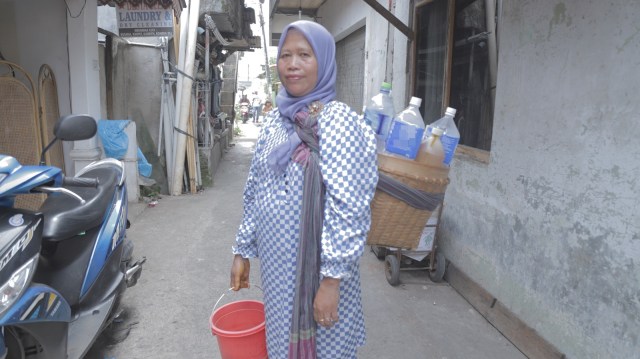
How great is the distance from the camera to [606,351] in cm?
238

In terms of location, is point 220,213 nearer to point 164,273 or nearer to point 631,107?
point 164,273

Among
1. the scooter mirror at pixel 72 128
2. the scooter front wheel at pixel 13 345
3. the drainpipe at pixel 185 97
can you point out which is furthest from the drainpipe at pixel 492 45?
the drainpipe at pixel 185 97

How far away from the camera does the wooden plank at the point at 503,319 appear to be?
284 cm

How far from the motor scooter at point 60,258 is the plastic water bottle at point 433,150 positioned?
1.56 m

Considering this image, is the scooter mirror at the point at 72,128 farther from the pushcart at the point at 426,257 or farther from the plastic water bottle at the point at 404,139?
the pushcart at the point at 426,257

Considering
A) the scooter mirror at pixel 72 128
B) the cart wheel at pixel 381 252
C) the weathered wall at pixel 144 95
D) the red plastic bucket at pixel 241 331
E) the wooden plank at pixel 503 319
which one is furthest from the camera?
the weathered wall at pixel 144 95

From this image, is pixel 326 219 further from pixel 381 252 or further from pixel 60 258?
pixel 381 252

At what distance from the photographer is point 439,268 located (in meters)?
4.07

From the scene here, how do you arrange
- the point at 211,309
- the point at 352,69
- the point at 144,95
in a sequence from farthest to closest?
the point at 352,69 < the point at 144,95 < the point at 211,309

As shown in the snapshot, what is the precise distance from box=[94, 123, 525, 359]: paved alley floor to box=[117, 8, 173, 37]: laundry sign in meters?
2.73

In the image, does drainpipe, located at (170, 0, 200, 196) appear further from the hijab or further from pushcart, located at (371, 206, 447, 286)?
the hijab

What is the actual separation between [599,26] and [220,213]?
5115 mm

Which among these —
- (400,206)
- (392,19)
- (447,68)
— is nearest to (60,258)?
(400,206)

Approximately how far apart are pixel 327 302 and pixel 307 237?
9.1 inches
